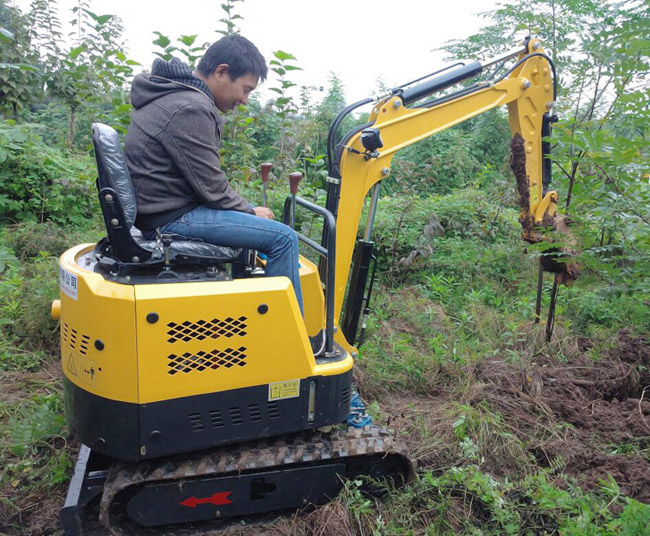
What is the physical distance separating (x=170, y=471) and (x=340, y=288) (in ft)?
4.74

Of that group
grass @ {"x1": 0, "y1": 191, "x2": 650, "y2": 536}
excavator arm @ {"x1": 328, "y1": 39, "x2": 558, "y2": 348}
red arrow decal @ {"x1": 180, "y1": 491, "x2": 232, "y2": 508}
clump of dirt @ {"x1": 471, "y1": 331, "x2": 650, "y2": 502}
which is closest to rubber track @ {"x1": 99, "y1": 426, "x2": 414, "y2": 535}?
red arrow decal @ {"x1": 180, "y1": 491, "x2": 232, "y2": 508}

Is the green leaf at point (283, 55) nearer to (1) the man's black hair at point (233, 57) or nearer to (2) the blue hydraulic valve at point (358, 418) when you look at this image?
(1) the man's black hair at point (233, 57)

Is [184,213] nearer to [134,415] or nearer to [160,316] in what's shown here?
[160,316]

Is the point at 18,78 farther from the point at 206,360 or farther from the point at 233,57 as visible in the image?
the point at 206,360

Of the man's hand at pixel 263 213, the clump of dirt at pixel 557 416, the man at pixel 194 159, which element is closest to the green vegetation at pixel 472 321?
the clump of dirt at pixel 557 416

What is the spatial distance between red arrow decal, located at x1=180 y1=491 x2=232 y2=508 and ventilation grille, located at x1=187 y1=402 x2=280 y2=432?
0.37 meters

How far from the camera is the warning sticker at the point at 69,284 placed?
8.33 ft

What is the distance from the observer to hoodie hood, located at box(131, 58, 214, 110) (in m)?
2.73

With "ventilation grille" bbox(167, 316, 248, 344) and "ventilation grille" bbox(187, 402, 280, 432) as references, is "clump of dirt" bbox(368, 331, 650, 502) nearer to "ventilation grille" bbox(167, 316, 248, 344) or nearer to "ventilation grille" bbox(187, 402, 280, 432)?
"ventilation grille" bbox(187, 402, 280, 432)

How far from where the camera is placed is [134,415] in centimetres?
252

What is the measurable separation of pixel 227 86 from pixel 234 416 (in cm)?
170

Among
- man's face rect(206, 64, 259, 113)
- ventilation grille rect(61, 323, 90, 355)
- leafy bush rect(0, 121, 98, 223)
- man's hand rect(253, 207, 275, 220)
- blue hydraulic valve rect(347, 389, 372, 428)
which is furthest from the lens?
leafy bush rect(0, 121, 98, 223)

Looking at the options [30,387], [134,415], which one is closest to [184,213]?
[134,415]

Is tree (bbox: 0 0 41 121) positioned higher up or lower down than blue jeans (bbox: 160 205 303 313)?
higher up
